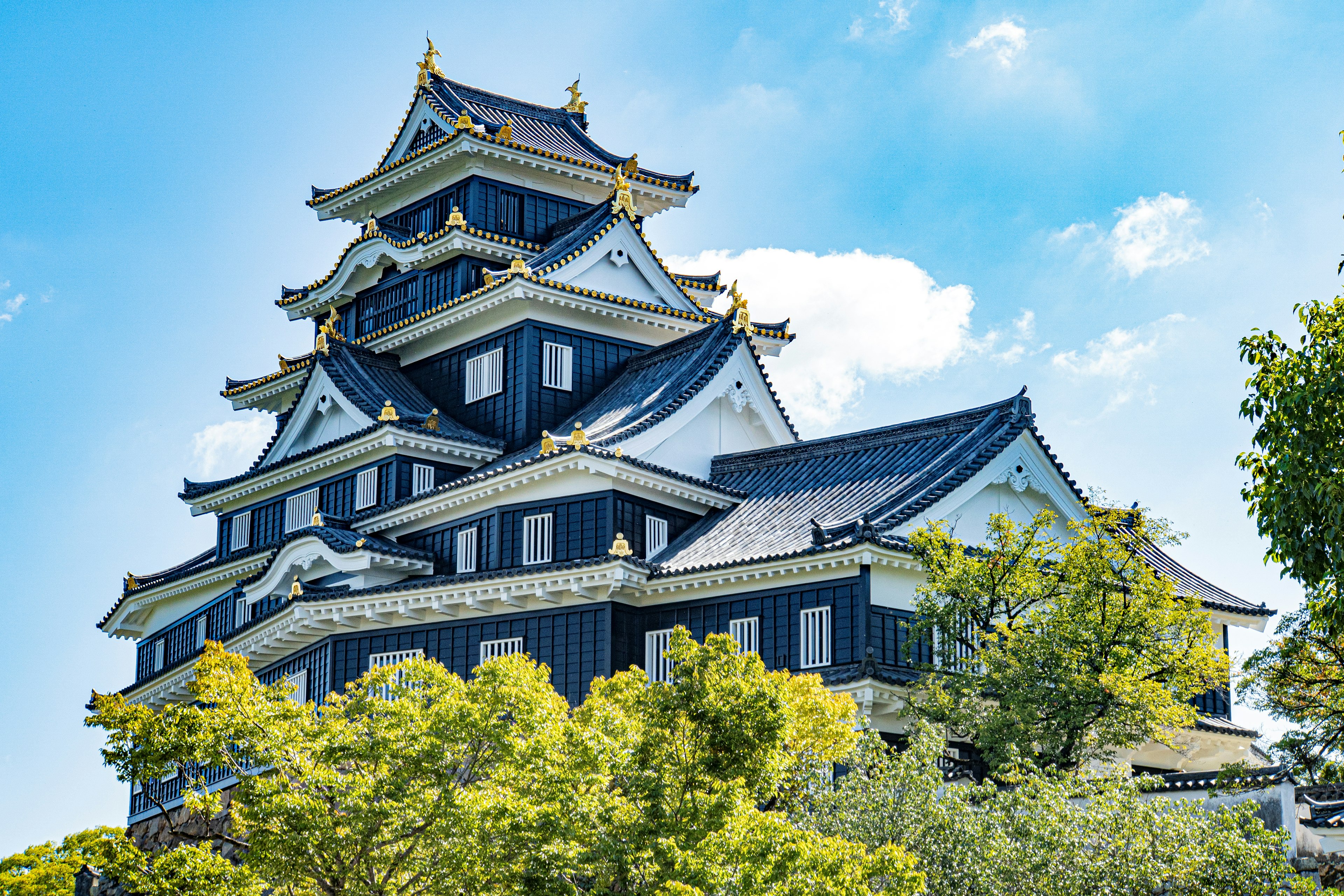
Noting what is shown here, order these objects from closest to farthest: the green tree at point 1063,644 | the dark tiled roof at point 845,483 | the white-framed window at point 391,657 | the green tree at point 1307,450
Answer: the green tree at point 1307,450
the green tree at point 1063,644
the dark tiled roof at point 845,483
the white-framed window at point 391,657

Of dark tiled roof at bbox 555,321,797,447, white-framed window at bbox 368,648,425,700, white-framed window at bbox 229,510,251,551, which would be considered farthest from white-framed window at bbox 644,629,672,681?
white-framed window at bbox 229,510,251,551

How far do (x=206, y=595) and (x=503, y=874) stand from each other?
99.4 ft

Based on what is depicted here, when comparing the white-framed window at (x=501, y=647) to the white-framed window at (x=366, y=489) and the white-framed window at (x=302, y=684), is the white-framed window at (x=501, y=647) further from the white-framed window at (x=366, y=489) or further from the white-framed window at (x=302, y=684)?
the white-framed window at (x=366, y=489)

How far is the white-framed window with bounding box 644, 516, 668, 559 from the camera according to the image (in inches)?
1516

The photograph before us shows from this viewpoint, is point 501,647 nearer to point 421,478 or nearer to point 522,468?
point 522,468

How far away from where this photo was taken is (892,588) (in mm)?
33844

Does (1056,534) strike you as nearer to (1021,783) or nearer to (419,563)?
(1021,783)

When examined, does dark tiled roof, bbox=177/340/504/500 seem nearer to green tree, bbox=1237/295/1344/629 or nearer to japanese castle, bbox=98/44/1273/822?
japanese castle, bbox=98/44/1273/822

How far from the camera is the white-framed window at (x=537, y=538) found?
38.5 meters

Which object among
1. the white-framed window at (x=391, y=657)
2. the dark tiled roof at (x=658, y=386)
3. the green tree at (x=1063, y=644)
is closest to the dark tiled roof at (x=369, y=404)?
the dark tiled roof at (x=658, y=386)

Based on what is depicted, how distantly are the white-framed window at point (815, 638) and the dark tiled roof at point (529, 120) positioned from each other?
67.6 ft

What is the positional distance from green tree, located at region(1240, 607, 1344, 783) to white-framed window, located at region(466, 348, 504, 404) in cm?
2497

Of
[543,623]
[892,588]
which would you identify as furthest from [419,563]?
[892,588]

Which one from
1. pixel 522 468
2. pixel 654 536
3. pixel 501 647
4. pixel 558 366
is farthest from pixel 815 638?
pixel 558 366
